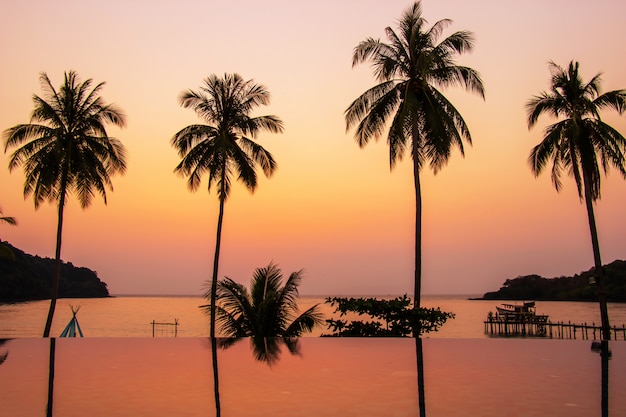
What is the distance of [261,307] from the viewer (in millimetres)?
19375

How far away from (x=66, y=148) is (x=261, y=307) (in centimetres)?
1094

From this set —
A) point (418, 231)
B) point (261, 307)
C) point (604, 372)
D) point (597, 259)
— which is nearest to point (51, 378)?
point (604, 372)

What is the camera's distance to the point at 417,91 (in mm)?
21391

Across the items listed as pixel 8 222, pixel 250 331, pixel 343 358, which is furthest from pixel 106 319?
pixel 343 358

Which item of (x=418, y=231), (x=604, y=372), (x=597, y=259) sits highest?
(x=418, y=231)

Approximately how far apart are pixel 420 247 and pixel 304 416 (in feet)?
50.1

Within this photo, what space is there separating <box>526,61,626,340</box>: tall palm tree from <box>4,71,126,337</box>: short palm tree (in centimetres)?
1821

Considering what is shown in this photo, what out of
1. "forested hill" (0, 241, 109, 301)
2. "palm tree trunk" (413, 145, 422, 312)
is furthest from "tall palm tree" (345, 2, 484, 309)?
"forested hill" (0, 241, 109, 301)

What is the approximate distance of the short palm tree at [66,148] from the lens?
2381 centimetres

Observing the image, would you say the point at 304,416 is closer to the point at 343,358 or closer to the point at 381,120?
the point at 343,358

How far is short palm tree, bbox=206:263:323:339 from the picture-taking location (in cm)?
1939

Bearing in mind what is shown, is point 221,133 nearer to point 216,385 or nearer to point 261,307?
point 261,307

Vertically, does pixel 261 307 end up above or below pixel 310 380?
above

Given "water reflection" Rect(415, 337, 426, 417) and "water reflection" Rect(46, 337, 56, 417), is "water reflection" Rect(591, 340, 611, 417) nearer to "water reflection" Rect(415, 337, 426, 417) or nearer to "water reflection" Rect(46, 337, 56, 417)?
"water reflection" Rect(415, 337, 426, 417)
